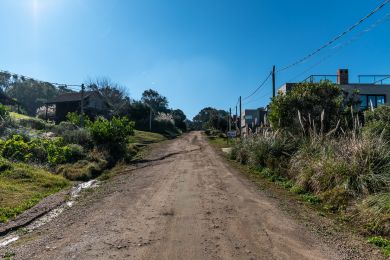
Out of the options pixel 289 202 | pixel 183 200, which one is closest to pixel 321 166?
pixel 289 202

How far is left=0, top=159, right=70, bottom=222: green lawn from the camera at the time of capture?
31.9 feet

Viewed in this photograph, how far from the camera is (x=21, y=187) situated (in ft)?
40.2

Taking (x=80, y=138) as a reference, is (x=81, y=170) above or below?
below

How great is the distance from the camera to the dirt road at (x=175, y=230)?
600 cm

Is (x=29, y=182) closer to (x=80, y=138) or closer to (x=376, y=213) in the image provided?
(x=80, y=138)

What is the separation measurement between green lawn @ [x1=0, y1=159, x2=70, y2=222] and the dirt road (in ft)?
4.30

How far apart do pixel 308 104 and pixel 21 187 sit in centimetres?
1309

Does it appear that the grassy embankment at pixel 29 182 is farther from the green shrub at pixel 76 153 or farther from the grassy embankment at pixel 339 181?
the grassy embankment at pixel 339 181

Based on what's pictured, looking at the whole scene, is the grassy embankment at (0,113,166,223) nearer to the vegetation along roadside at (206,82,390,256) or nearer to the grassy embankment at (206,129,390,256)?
the grassy embankment at (206,129,390,256)

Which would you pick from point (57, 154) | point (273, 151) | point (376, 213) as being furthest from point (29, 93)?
point (376, 213)

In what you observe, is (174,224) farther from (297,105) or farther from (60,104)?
(60,104)

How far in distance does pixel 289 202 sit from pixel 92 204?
202 inches

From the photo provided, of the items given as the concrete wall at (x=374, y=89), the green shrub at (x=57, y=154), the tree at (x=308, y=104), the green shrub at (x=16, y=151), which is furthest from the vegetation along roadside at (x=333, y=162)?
the concrete wall at (x=374, y=89)

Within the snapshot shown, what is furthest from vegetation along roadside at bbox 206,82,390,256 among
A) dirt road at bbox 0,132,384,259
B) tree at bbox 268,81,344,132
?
dirt road at bbox 0,132,384,259
